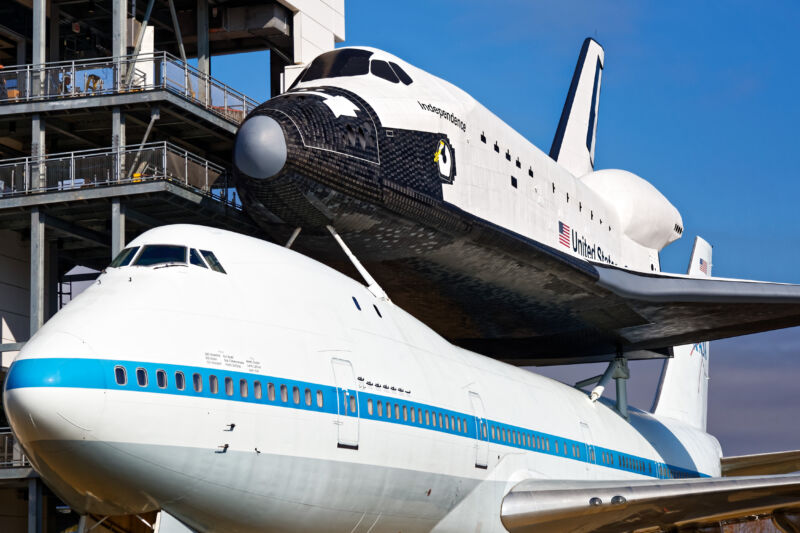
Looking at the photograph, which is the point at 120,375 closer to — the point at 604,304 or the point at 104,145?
the point at 604,304

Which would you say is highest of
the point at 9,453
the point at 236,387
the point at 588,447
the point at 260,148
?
the point at 260,148

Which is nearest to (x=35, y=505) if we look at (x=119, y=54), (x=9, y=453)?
(x=9, y=453)

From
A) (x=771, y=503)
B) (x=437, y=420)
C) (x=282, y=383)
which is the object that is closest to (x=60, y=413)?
(x=282, y=383)

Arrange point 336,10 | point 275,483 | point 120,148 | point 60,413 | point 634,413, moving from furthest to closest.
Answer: point 336,10 < point 634,413 < point 120,148 < point 275,483 < point 60,413

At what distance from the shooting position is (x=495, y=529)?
1839 cm

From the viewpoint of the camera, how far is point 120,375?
11.6m

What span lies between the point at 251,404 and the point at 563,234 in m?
15.2

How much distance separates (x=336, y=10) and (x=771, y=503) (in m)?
20.8

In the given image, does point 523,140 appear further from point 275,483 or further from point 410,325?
point 275,483

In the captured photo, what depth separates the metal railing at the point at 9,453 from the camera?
2470cm

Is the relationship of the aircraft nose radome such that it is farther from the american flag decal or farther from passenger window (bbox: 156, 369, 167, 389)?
the american flag decal

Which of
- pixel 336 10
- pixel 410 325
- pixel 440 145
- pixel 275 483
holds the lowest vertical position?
pixel 275 483

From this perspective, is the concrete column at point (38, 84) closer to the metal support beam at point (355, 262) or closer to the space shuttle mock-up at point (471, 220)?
the space shuttle mock-up at point (471, 220)

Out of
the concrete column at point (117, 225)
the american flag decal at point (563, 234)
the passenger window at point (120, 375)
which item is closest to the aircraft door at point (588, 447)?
the american flag decal at point (563, 234)
